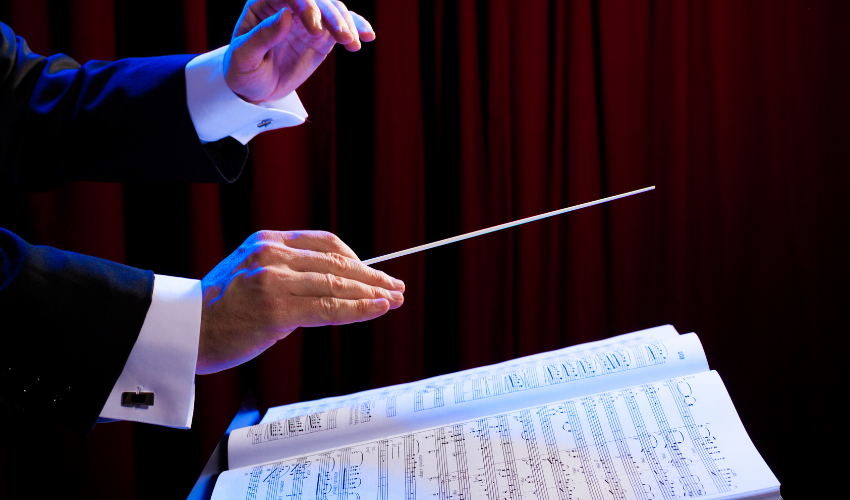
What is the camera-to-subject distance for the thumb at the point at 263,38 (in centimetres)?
79

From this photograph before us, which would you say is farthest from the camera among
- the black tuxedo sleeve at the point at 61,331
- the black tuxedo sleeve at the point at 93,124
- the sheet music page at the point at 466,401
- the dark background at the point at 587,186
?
the dark background at the point at 587,186

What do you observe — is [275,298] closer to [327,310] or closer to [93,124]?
[327,310]

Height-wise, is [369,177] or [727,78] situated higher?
[727,78]

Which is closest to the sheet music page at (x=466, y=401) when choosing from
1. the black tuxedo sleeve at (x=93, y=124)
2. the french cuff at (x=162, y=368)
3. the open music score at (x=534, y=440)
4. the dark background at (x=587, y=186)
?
the open music score at (x=534, y=440)

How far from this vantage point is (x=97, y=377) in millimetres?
592

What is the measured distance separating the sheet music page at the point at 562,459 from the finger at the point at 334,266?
0.22 m

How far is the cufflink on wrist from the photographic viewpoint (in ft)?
2.00

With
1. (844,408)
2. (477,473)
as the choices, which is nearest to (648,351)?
(477,473)

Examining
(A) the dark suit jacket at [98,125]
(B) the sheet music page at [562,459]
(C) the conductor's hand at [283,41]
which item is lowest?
(B) the sheet music page at [562,459]

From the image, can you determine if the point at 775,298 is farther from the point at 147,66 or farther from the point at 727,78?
the point at 147,66

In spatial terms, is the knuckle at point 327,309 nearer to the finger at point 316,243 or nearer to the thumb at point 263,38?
the finger at point 316,243

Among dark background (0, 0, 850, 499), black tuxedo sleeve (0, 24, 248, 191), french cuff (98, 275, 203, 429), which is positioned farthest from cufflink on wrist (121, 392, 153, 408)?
dark background (0, 0, 850, 499)

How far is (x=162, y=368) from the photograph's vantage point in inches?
24.2

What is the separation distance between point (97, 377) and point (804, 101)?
176 centimetres
